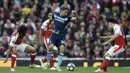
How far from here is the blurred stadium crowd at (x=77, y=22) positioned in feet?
84.5

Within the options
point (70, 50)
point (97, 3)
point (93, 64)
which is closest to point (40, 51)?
point (70, 50)

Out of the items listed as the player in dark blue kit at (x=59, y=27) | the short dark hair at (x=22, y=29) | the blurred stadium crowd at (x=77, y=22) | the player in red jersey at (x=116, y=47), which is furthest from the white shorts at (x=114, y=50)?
the blurred stadium crowd at (x=77, y=22)

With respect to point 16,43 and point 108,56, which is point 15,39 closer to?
point 16,43

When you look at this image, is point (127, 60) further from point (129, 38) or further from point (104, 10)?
point (104, 10)

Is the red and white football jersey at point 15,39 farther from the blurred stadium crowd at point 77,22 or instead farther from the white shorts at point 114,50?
the blurred stadium crowd at point 77,22

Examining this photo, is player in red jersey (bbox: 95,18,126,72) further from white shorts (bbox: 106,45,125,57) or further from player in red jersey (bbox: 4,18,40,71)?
player in red jersey (bbox: 4,18,40,71)

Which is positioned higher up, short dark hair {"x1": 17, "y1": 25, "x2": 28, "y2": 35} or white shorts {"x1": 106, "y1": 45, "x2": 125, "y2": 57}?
short dark hair {"x1": 17, "y1": 25, "x2": 28, "y2": 35}

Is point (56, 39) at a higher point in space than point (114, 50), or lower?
higher

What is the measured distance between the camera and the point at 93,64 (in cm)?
2409

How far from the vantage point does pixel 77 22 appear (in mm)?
27234

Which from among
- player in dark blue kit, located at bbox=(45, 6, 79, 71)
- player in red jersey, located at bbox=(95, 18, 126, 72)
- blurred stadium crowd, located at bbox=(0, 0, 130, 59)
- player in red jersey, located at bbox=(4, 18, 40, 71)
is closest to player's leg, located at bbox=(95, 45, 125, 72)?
player in red jersey, located at bbox=(95, 18, 126, 72)

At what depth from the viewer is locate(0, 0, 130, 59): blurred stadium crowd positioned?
25750mm

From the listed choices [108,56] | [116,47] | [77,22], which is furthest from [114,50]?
[77,22]

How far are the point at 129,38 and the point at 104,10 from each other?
2864mm
